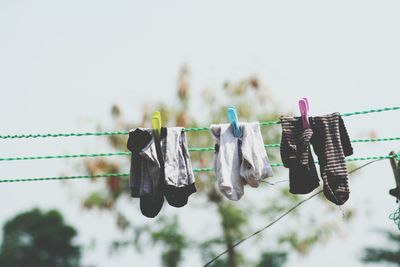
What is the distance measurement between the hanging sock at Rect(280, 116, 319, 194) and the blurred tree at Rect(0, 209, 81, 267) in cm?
3023

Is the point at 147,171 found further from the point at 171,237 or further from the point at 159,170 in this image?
the point at 171,237

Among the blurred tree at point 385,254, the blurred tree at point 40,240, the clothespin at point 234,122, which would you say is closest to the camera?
the clothespin at point 234,122

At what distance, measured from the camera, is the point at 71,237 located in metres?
33.5

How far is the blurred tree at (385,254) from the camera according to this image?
20016 millimetres

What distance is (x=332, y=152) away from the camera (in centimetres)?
384

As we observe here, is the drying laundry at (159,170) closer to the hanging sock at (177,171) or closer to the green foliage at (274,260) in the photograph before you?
the hanging sock at (177,171)

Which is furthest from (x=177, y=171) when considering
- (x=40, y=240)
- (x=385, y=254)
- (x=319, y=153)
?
(x=40, y=240)

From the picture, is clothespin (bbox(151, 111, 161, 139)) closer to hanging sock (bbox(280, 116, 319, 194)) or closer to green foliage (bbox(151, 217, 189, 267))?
hanging sock (bbox(280, 116, 319, 194))

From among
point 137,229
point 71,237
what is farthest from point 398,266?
point 71,237

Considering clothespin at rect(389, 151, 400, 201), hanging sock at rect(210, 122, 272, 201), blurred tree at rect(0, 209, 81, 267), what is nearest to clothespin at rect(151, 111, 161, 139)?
hanging sock at rect(210, 122, 272, 201)

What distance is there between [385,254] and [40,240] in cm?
2054

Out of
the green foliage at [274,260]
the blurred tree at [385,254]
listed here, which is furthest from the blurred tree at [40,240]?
the blurred tree at [385,254]

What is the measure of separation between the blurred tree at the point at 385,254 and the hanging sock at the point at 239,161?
17576 mm

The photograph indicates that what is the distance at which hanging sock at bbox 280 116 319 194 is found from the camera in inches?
148
